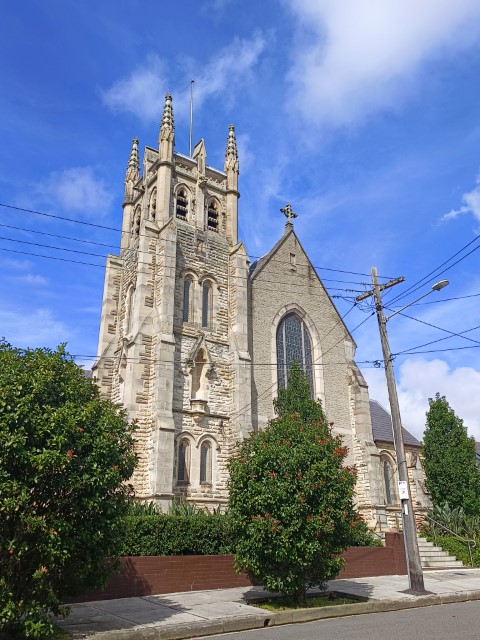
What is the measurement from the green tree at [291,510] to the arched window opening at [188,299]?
11.4m

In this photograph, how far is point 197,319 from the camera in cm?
2367

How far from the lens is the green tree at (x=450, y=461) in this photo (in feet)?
81.5

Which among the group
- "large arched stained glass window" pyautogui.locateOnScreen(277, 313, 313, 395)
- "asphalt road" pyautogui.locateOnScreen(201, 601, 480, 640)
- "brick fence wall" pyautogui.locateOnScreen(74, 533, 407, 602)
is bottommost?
"asphalt road" pyautogui.locateOnScreen(201, 601, 480, 640)

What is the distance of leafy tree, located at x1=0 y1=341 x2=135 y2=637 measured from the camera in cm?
792

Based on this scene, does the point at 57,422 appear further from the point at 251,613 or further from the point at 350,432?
the point at 350,432

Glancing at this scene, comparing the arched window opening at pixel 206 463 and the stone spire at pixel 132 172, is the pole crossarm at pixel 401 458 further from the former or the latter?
the stone spire at pixel 132 172

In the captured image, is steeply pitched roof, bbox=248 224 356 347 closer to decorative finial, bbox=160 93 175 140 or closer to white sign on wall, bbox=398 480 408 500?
decorative finial, bbox=160 93 175 140

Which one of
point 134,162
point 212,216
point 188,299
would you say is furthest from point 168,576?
point 134,162

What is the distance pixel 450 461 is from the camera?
1000 inches

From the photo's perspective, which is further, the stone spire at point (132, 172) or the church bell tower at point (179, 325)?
the stone spire at point (132, 172)

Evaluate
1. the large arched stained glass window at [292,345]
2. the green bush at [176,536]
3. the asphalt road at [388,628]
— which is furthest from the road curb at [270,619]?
the large arched stained glass window at [292,345]

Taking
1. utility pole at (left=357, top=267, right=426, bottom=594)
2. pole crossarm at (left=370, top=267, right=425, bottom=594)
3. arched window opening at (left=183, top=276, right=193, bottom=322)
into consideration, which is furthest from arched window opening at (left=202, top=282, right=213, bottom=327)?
pole crossarm at (left=370, top=267, right=425, bottom=594)

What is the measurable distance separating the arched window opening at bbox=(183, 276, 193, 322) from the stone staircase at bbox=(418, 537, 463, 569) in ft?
42.7

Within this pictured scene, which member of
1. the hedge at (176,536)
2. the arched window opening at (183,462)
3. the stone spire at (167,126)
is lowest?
the hedge at (176,536)
